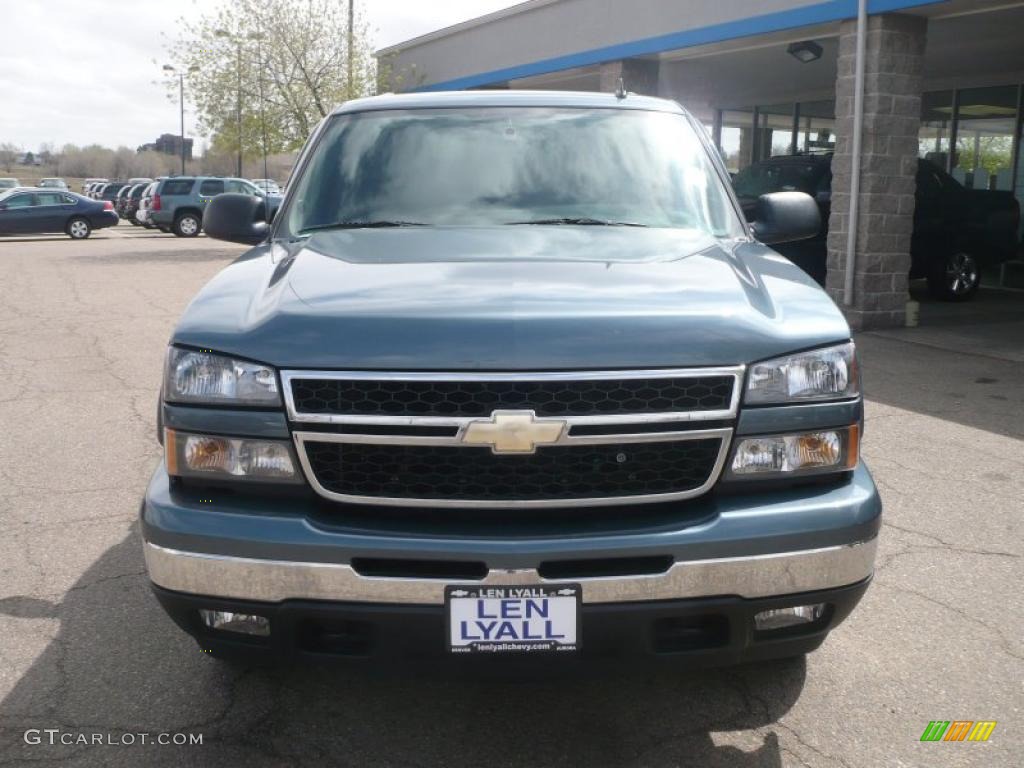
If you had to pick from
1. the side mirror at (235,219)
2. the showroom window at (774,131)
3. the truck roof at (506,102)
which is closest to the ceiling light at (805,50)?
the showroom window at (774,131)

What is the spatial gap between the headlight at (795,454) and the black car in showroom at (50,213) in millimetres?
30871

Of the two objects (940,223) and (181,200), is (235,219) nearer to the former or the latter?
(940,223)

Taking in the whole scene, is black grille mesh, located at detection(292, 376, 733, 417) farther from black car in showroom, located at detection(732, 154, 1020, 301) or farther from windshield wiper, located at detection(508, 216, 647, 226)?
black car in showroom, located at detection(732, 154, 1020, 301)

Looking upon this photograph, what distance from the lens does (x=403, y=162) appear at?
3869 millimetres

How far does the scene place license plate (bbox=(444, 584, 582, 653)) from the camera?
2418 millimetres

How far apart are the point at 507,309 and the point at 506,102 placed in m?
1.80

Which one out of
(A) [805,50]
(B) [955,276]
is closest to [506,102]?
(A) [805,50]

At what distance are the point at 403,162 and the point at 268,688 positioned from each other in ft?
6.15

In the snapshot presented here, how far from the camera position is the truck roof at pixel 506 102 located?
4148mm

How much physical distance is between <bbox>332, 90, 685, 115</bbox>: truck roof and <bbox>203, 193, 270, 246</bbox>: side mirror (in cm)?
55

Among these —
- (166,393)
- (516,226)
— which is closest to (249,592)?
(166,393)

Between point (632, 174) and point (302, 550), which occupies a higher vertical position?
point (632, 174)

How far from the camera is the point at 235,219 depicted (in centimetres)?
440

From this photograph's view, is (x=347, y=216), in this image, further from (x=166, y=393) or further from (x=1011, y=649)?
(x=1011, y=649)
